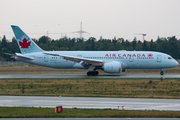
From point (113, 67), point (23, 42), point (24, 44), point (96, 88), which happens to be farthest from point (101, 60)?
point (23, 42)

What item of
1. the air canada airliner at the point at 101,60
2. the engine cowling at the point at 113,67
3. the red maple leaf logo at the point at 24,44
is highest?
the red maple leaf logo at the point at 24,44

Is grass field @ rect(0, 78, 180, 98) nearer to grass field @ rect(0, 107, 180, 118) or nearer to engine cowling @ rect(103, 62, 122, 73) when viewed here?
engine cowling @ rect(103, 62, 122, 73)

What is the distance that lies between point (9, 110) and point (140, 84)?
14.6 metres

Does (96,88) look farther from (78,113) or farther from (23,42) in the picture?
(23,42)

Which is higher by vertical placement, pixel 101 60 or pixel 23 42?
pixel 23 42

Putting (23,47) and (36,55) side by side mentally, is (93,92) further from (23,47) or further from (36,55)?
(23,47)

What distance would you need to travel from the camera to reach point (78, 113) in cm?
1191

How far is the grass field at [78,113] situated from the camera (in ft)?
37.3

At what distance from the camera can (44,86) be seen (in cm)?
2309

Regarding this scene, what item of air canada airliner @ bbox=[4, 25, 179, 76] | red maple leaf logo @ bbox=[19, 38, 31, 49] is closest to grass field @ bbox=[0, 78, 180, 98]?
air canada airliner @ bbox=[4, 25, 179, 76]

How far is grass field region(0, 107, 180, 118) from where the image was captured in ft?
37.3

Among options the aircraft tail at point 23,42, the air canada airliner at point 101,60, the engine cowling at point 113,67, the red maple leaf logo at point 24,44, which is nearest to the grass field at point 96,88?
the engine cowling at point 113,67

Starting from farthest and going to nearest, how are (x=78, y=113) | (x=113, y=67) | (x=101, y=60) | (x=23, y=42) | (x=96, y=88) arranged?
(x=23, y=42)
(x=101, y=60)
(x=113, y=67)
(x=96, y=88)
(x=78, y=113)

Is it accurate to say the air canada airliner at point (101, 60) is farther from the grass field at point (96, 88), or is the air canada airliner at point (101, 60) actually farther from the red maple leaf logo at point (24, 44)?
the grass field at point (96, 88)
